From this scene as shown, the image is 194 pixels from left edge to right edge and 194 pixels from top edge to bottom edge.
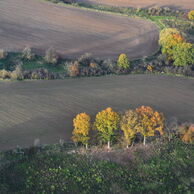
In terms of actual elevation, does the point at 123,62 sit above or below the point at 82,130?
above

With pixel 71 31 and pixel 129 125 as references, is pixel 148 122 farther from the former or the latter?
pixel 71 31

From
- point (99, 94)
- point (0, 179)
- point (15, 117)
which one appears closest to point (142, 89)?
point (99, 94)

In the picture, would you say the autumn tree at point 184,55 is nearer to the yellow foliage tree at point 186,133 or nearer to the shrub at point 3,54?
the yellow foliage tree at point 186,133

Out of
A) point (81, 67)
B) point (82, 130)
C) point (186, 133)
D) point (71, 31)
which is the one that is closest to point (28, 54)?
point (81, 67)

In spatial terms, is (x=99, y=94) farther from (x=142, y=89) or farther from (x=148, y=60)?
(x=148, y=60)

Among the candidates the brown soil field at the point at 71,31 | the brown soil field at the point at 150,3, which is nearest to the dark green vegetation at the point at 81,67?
the brown soil field at the point at 71,31

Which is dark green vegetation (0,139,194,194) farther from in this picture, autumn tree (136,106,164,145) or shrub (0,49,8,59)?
shrub (0,49,8,59)
